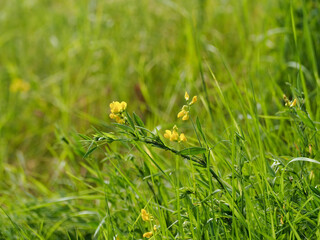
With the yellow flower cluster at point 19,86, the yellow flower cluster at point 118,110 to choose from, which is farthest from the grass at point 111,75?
the yellow flower cluster at point 118,110

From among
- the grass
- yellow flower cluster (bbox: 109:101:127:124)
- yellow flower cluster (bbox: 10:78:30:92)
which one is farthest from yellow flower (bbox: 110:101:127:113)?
yellow flower cluster (bbox: 10:78:30:92)

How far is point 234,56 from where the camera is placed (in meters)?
3.17

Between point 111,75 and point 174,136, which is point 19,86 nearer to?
point 111,75

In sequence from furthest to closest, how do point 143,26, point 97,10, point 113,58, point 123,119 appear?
point 97,10
point 143,26
point 113,58
point 123,119

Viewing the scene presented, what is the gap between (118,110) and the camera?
1.26 metres

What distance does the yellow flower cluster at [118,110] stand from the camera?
4.10ft

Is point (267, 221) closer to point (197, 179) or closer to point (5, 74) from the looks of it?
point (197, 179)

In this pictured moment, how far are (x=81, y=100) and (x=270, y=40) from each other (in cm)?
134

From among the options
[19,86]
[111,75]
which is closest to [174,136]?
[111,75]

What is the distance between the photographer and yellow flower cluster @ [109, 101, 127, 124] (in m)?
1.25

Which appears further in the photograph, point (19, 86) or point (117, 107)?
point (19, 86)

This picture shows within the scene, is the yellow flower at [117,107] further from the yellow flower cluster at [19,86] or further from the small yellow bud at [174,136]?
the yellow flower cluster at [19,86]

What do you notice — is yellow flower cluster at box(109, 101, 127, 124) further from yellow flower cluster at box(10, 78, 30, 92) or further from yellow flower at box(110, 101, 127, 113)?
yellow flower cluster at box(10, 78, 30, 92)

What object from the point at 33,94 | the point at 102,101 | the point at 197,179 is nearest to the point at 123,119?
the point at 197,179
